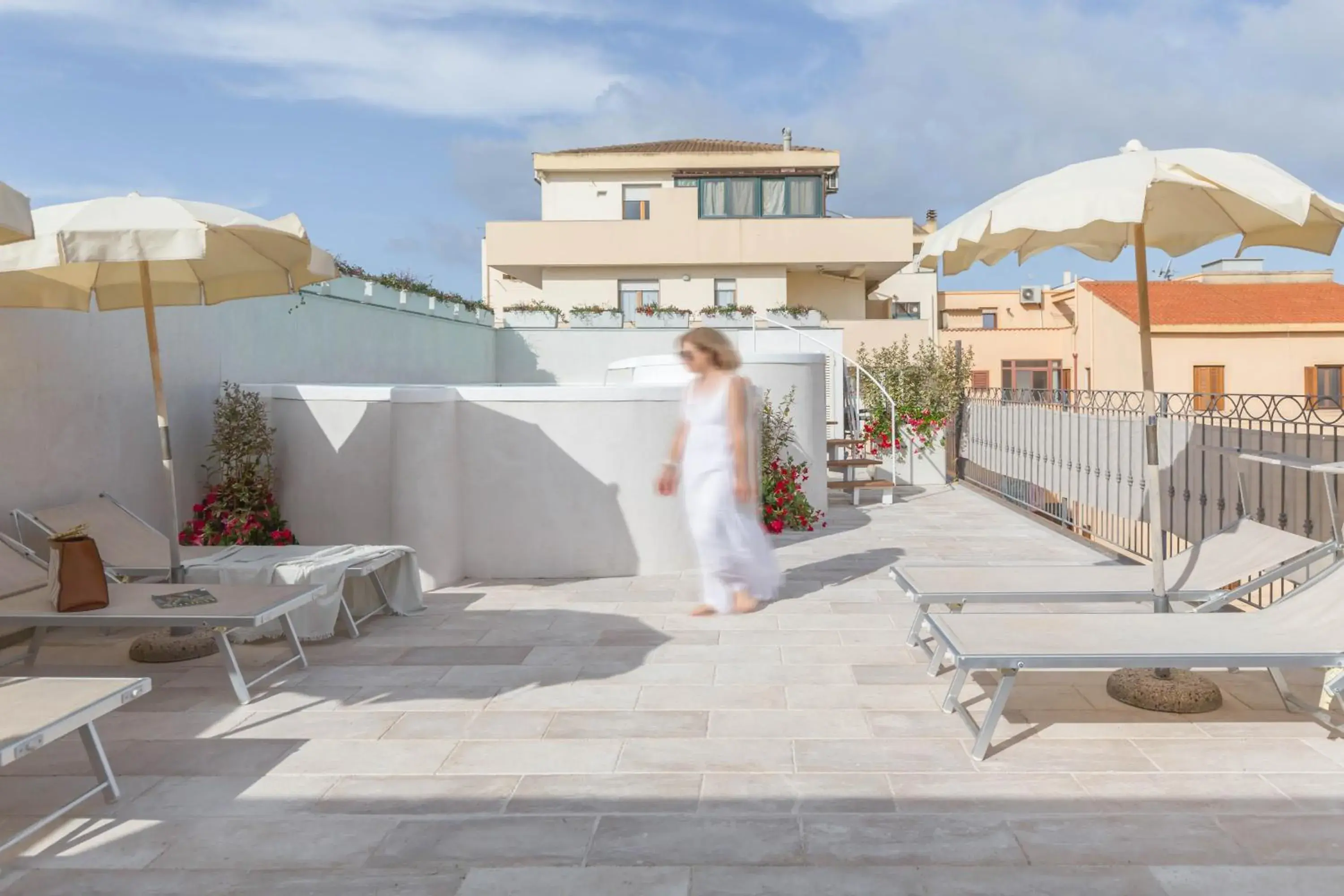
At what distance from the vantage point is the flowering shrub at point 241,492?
7820 millimetres

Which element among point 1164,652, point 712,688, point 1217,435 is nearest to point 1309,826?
point 1164,652

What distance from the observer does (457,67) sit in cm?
1302

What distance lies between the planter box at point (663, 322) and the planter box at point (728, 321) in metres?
0.41

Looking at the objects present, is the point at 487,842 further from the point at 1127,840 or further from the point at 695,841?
the point at 1127,840

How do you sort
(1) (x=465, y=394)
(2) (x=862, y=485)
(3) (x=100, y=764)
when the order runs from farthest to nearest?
1. (2) (x=862, y=485)
2. (1) (x=465, y=394)
3. (3) (x=100, y=764)

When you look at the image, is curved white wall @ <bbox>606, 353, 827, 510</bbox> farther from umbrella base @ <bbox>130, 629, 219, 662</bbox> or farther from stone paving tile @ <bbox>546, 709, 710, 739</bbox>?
stone paving tile @ <bbox>546, 709, 710, 739</bbox>

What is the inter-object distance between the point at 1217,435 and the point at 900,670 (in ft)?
12.7

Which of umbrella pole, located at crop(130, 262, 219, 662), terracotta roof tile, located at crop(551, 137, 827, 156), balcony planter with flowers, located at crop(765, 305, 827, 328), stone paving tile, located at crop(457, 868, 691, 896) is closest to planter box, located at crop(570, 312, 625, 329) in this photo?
balcony planter with flowers, located at crop(765, 305, 827, 328)

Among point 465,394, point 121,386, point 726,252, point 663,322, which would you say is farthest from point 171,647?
Result: point 726,252

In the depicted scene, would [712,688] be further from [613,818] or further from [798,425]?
[798,425]

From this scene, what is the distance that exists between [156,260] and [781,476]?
6594mm

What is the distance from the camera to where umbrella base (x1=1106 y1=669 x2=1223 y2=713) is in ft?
15.4

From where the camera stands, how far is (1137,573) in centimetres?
580

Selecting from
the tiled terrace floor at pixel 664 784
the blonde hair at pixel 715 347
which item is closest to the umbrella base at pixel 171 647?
the tiled terrace floor at pixel 664 784
